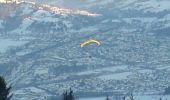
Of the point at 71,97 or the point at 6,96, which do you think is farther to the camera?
the point at 71,97

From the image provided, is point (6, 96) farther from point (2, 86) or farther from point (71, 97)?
point (71, 97)

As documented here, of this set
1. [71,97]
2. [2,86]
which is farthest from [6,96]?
[71,97]

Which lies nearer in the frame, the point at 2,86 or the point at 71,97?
the point at 2,86
